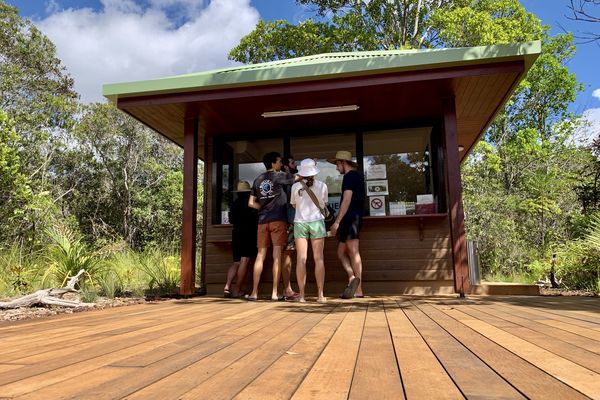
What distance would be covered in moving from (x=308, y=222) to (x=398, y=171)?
2133mm

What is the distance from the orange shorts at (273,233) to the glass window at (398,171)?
1698mm

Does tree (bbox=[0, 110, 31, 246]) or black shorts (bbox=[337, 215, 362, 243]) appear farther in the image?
tree (bbox=[0, 110, 31, 246])

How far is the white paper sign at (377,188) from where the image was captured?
19.3 feet

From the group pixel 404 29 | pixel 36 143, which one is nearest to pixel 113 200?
pixel 36 143

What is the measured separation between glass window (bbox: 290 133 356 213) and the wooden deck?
3.62 metres

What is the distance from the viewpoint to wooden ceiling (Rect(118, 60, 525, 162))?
472cm

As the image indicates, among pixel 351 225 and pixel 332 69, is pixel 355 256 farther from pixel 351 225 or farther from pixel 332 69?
pixel 332 69

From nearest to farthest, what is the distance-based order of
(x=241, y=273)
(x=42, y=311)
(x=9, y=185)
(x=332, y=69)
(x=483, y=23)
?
1. (x=42, y=311)
2. (x=332, y=69)
3. (x=241, y=273)
4. (x=9, y=185)
5. (x=483, y=23)

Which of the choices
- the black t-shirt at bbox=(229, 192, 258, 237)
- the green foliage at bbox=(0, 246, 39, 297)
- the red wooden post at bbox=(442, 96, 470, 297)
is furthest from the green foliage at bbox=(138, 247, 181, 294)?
the red wooden post at bbox=(442, 96, 470, 297)

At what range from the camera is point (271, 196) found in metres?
4.59

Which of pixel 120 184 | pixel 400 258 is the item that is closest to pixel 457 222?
pixel 400 258

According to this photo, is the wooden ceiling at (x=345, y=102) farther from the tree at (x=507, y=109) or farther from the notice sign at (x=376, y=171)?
the tree at (x=507, y=109)

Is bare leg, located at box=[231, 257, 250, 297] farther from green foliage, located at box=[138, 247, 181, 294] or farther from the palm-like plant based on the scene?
the palm-like plant

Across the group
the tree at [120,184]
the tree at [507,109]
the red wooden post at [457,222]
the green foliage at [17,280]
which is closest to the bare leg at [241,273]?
the red wooden post at [457,222]
